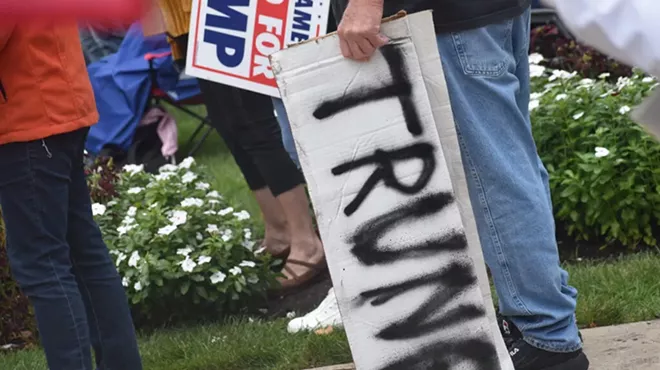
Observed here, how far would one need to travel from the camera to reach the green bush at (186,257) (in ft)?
14.9

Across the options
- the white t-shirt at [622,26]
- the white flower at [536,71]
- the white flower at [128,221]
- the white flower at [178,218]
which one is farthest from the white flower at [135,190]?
the white t-shirt at [622,26]

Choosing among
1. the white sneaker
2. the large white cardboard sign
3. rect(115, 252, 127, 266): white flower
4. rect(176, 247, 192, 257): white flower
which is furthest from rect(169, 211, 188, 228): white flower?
the large white cardboard sign

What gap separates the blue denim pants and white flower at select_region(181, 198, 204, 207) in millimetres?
2018

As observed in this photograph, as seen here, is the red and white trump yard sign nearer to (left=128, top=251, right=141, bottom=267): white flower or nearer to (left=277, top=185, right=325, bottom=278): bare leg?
(left=277, top=185, right=325, bottom=278): bare leg

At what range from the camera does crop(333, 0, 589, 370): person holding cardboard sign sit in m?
2.97

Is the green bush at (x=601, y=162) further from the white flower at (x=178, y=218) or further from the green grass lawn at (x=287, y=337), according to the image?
the white flower at (x=178, y=218)

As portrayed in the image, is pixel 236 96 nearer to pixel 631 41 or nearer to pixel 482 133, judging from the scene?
pixel 482 133

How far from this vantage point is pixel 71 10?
3.79 ft

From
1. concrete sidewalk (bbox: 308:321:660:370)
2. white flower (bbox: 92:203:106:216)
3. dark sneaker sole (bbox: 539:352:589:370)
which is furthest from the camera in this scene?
white flower (bbox: 92:203:106:216)

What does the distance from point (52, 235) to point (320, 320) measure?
1.26 m

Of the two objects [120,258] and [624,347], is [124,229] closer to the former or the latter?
[120,258]

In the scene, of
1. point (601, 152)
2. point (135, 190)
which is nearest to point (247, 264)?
point (135, 190)

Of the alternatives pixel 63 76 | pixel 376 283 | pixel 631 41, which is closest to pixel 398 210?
pixel 376 283

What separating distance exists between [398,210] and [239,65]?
5.52 ft
